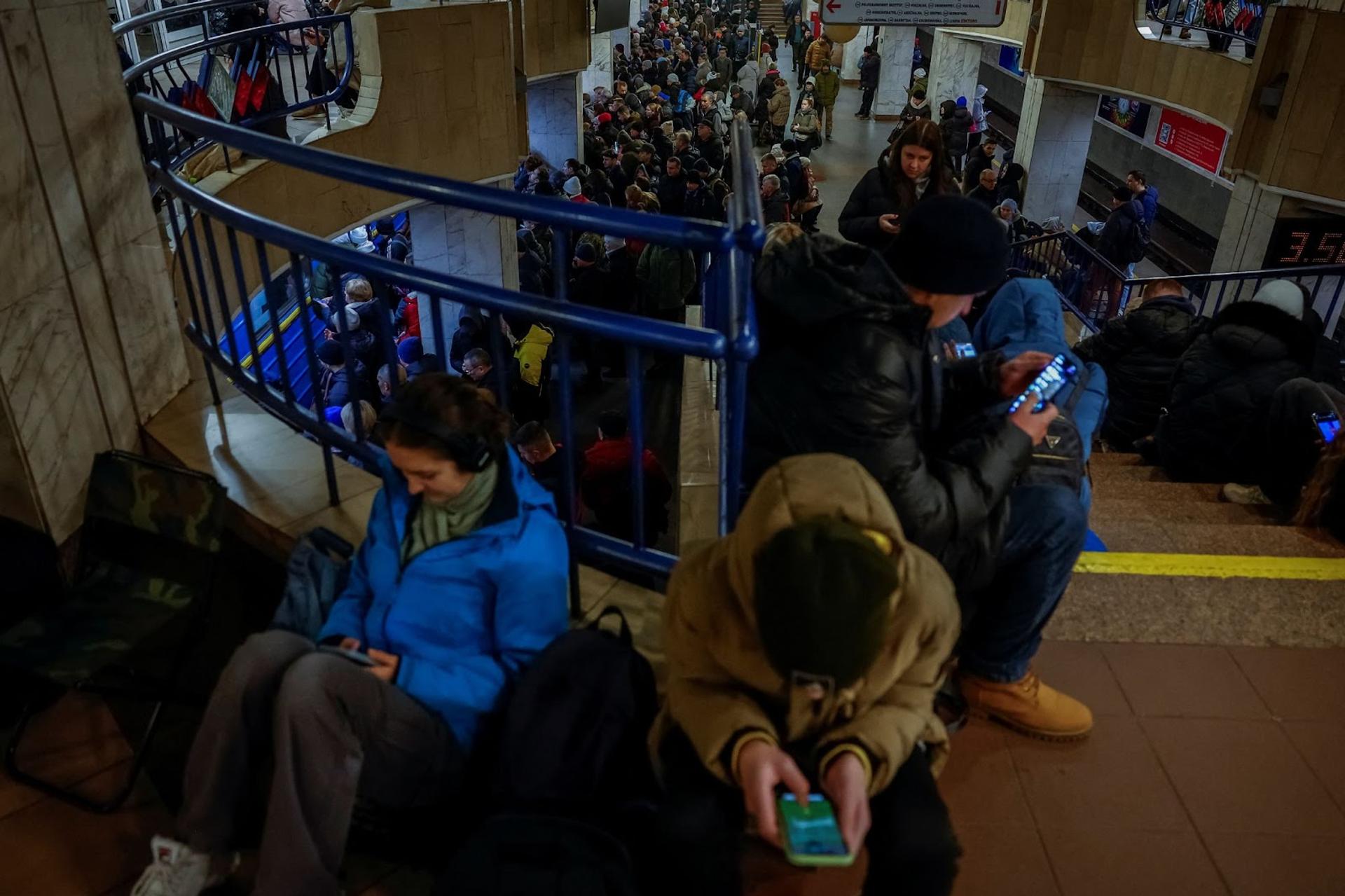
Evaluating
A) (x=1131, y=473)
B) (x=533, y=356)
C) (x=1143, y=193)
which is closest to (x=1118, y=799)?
(x=1131, y=473)

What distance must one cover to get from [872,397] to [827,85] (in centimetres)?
1846

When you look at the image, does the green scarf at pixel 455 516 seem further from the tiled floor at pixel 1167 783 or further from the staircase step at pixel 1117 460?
the staircase step at pixel 1117 460

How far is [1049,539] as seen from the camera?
2.30 meters

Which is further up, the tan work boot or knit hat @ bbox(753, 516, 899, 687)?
knit hat @ bbox(753, 516, 899, 687)

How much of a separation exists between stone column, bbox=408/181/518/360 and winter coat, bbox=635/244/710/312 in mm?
Result: 3261

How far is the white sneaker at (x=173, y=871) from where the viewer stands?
79.9 inches

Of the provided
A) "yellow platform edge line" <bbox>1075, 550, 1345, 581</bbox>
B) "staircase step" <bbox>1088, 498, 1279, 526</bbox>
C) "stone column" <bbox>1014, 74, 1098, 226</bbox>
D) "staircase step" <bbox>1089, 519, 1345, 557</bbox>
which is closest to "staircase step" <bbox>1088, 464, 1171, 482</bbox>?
"staircase step" <bbox>1088, 498, 1279, 526</bbox>

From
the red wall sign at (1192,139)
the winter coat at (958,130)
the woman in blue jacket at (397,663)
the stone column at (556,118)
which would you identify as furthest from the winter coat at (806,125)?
the woman in blue jacket at (397,663)

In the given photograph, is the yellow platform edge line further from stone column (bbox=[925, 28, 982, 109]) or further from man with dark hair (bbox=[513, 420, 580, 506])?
stone column (bbox=[925, 28, 982, 109])

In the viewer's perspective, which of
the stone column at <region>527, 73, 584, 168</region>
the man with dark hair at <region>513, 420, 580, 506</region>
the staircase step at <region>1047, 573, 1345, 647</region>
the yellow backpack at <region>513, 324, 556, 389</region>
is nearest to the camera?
the staircase step at <region>1047, 573, 1345, 647</region>

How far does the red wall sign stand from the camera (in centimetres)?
1405

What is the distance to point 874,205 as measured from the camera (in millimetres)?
4699

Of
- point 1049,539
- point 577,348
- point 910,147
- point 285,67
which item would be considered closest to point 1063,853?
point 1049,539

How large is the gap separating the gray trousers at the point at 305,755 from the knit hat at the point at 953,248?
59.0 inches
